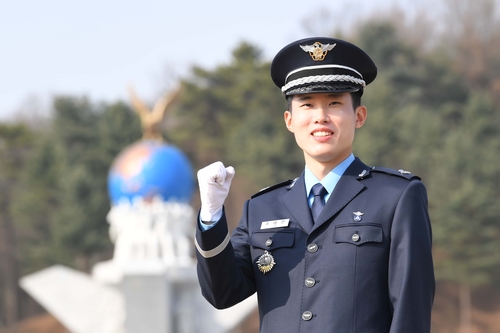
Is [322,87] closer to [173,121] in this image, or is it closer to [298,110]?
[298,110]

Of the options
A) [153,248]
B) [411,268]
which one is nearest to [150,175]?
[153,248]

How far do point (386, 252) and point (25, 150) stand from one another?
2862 centimetres

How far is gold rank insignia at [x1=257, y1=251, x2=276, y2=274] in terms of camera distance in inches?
108

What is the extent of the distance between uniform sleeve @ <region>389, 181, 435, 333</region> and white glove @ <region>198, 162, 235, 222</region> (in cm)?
53

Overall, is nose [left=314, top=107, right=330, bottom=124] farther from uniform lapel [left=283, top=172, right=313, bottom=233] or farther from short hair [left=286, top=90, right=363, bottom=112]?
uniform lapel [left=283, top=172, right=313, bottom=233]

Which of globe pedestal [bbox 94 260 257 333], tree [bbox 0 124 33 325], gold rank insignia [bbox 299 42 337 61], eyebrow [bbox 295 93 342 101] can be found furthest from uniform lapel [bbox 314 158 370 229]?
tree [bbox 0 124 33 325]

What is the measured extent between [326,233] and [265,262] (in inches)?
9.0

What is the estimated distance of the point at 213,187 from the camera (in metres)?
2.61

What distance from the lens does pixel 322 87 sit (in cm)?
272

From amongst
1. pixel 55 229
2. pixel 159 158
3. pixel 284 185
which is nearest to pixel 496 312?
pixel 55 229

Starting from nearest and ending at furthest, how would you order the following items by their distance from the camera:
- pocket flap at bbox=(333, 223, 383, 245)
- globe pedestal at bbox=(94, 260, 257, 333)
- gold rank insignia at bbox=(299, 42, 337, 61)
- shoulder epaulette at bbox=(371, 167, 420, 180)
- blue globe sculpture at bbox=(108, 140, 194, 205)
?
pocket flap at bbox=(333, 223, 383, 245) → shoulder epaulette at bbox=(371, 167, 420, 180) → gold rank insignia at bbox=(299, 42, 337, 61) → blue globe sculpture at bbox=(108, 140, 194, 205) → globe pedestal at bbox=(94, 260, 257, 333)

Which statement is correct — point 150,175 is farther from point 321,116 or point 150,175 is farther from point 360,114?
point 321,116

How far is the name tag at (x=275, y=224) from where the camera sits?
9.08ft

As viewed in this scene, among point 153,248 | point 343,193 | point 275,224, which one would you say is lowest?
point 153,248
